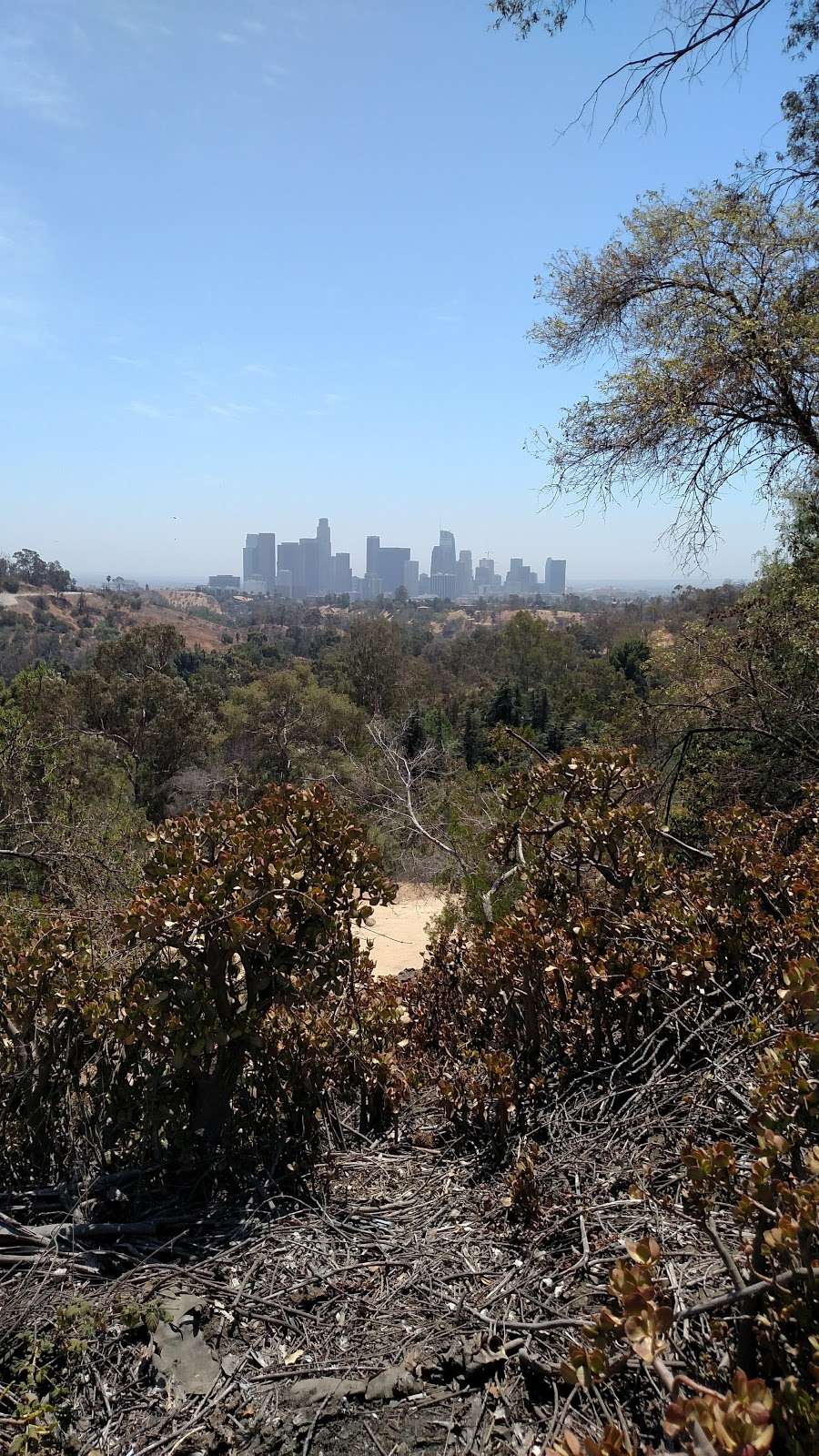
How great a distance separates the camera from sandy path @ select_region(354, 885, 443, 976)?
9.85 m

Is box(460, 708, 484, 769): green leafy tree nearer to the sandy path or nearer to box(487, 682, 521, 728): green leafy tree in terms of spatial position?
box(487, 682, 521, 728): green leafy tree

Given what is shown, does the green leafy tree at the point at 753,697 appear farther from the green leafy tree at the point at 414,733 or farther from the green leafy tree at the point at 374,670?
the green leafy tree at the point at 374,670

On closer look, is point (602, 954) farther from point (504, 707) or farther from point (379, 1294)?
point (504, 707)

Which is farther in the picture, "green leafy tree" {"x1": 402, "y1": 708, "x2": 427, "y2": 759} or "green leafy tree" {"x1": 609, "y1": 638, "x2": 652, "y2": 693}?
"green leafy tree" {"x1": 609, "y1": 638, "x2": 652, "y2": 693}

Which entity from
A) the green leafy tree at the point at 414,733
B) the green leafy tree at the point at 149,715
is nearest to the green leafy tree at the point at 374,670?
the green leafy tree at the point at 414,733

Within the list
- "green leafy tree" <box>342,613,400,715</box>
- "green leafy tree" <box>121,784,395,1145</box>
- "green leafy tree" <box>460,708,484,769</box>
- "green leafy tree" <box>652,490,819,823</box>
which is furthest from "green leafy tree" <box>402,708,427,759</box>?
"green leafy tree" <box>121,784,395,1145</box>

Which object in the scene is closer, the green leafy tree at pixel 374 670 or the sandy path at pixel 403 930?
the sandy path at pixel 403 930

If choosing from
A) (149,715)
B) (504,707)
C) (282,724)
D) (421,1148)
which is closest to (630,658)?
(504,707)

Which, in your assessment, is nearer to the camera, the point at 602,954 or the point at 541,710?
the point at 602,954

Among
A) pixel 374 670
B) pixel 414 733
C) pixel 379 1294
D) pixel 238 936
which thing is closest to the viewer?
pixel 379 1294

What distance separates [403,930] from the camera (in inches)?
470

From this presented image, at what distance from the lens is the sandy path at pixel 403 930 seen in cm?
985

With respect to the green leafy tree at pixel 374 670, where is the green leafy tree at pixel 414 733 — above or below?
below

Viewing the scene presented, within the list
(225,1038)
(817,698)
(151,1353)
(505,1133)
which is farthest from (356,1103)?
(817,698)
